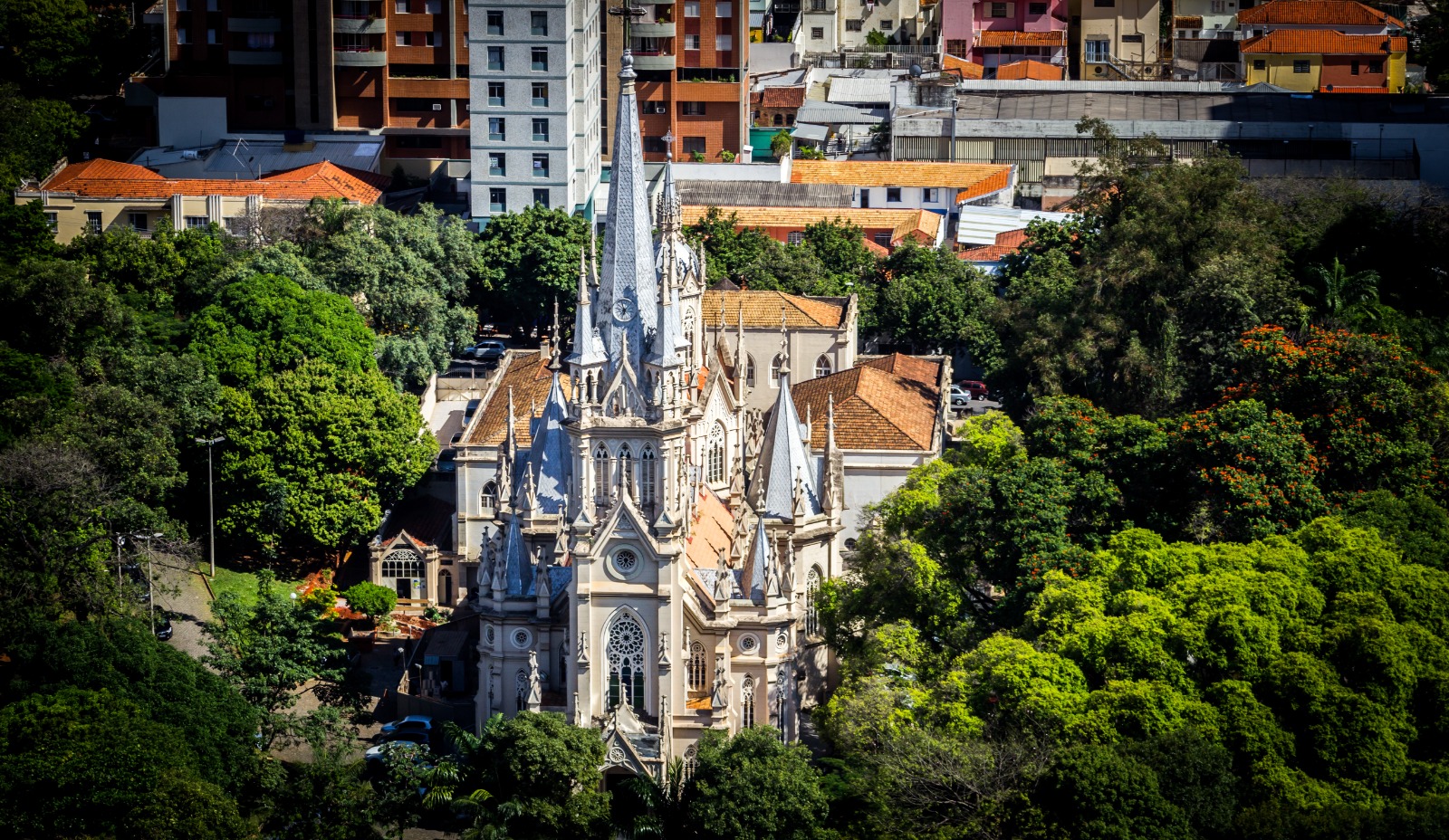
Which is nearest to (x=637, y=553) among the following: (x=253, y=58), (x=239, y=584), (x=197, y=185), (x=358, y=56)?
(x=239, y=584)

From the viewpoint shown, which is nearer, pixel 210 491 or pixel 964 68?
pixel 210 491

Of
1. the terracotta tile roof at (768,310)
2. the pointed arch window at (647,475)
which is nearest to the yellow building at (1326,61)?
the terracotta tile roof at (768,310)

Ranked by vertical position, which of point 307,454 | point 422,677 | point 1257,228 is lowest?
point 422,677

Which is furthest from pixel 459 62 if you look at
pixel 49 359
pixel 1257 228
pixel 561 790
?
pixel 561 790

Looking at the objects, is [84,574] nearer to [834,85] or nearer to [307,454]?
[307,454]

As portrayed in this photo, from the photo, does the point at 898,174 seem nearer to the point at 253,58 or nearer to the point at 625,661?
the point at 253,58
